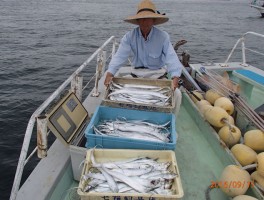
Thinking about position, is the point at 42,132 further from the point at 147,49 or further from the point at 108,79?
the point at 147,49

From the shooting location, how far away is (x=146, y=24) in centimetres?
432

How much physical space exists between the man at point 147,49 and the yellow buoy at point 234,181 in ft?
5.03

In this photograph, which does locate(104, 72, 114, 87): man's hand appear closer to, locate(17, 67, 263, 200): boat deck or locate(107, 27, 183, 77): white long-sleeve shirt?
locate(107, 27, 183, 77): white long-sleeve shirt

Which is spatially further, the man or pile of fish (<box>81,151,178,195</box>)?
the man

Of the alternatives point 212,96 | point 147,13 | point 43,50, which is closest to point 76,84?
point 147,13

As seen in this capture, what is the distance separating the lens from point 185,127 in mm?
4891

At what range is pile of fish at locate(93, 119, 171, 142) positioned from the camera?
10.5 feet

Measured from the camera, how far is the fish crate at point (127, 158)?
231cm

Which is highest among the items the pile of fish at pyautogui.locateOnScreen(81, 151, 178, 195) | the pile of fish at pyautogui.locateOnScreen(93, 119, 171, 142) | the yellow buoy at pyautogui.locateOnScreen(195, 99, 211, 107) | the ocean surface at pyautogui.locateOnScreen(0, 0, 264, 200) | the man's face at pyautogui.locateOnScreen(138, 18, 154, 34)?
the man's face at pyautogui.locateOnScreen(138, 18, 154, 34)

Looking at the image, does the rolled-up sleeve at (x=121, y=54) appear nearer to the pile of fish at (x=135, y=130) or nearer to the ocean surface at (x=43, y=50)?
the pile of fish at (x=135, y=130)

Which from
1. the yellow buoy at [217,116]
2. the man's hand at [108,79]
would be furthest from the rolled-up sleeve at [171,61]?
the man's hand at [108,79]

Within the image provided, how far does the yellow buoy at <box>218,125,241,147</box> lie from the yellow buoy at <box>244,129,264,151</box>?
187mm

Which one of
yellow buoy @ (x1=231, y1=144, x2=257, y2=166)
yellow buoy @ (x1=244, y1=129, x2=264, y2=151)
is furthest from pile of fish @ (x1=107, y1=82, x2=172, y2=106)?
yellow buoy @ (x1=244, y1=129, x2=264, y2=151)

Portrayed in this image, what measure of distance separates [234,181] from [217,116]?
1420mm
